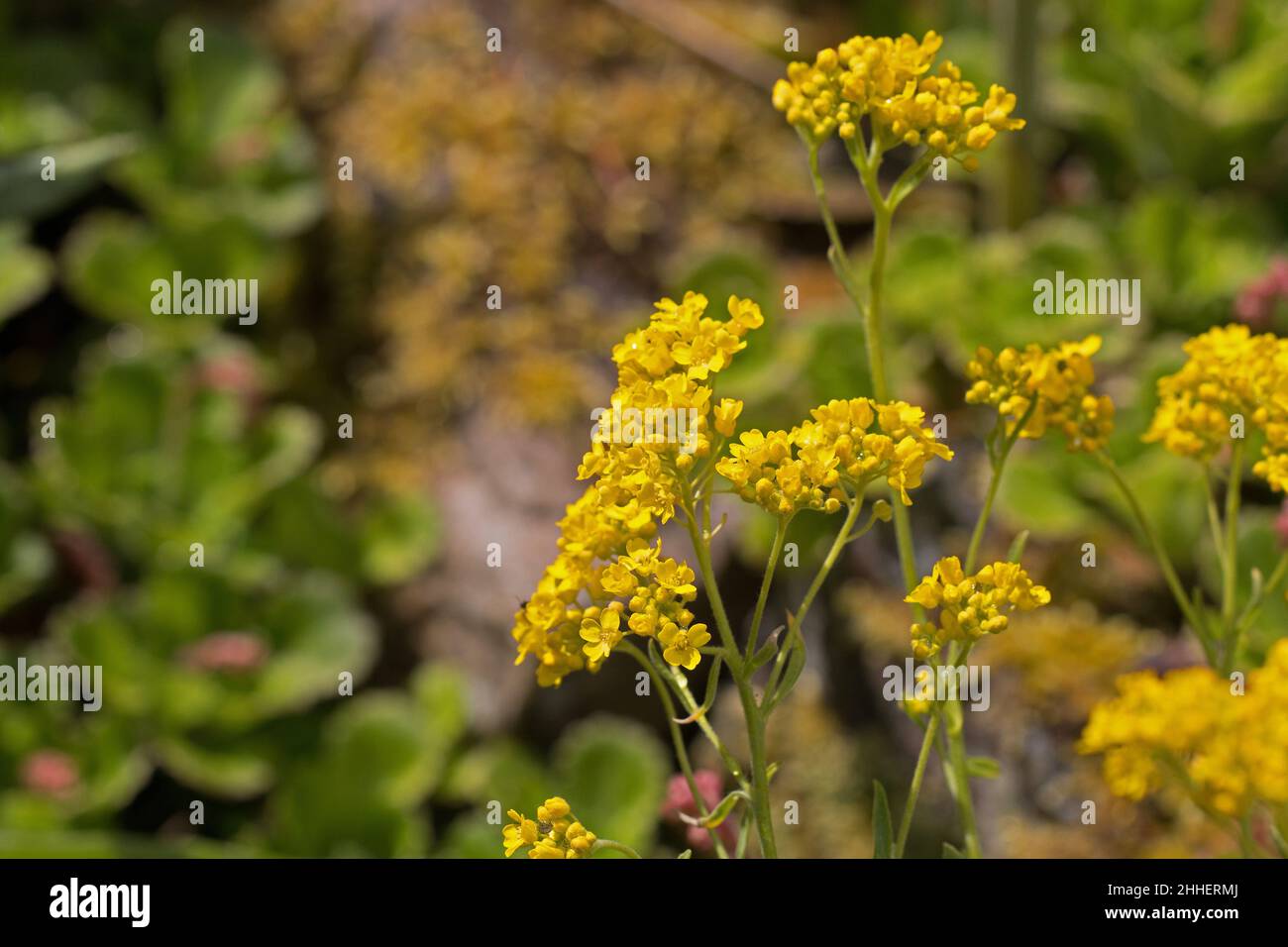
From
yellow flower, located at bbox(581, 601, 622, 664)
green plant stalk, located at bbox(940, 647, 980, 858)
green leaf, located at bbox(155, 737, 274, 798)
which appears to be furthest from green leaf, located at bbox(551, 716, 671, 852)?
yellow flower, located at bbox(581, 601, 622, 664)

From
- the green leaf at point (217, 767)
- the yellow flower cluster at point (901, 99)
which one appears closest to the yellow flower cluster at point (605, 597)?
the yellow flower cluster at point (901, 99)

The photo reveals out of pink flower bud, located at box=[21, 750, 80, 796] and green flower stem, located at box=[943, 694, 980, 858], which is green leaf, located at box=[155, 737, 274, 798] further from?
green flower stem, located at box=[943, 694, 980, 858]

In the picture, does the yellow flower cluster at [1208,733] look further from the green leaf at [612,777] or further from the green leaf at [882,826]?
the green leaf at [612,777]

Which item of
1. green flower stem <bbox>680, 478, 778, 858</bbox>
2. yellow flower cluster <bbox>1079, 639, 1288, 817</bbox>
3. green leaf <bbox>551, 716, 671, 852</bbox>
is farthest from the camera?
green leaf <bbox>551, 716, 671, 852</bbox>

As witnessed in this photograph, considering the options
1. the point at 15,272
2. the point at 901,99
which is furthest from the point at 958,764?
the point at 15,272

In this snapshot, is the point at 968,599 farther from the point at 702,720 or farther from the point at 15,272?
the point at 15,272

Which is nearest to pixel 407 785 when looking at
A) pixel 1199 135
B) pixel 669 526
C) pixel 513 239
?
pixel 669 526

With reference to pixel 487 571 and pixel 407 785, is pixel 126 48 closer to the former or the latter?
pixel 487 571

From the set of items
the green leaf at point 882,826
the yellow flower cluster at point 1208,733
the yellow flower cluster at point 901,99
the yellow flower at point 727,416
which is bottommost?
the green leaf at point 882,826
